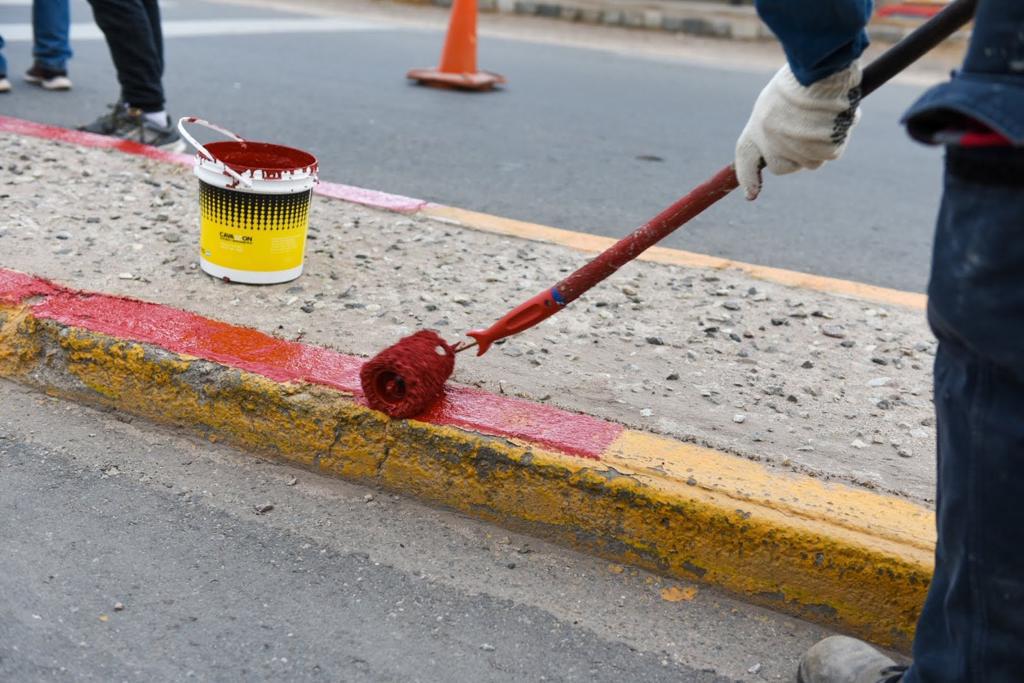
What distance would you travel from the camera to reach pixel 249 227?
9.59 feet

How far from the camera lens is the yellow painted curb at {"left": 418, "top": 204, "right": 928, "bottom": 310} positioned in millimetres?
3480

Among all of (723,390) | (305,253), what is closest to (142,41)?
(305,253)

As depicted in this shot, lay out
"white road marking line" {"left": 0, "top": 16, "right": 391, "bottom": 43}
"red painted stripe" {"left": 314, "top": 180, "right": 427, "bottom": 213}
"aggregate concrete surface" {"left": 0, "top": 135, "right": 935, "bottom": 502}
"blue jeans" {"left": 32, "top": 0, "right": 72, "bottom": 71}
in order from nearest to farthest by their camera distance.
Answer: "aggregate concrete surface" {"left": 0, "top": 135, "right": 935, "bottom": 502} → "red painted stripe" {"left": 314, "top": 180, "right": 427, "bottom": 213} → "blue jeans" {"left": 32, "top": 0, "right": 72, "bottom": 71} → "white road marking line" {"left": 0, "top": 16, "right": 391, "bottom": 43}

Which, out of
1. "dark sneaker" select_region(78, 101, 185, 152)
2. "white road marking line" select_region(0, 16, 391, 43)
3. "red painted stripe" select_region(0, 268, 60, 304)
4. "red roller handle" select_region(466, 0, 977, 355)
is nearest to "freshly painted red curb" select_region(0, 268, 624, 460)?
"red painted stripe" select_region(0, 268, 60, 304)

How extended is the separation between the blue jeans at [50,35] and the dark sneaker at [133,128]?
53.7 inches

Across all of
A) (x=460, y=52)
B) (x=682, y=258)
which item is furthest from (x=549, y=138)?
(x=682, y=258)

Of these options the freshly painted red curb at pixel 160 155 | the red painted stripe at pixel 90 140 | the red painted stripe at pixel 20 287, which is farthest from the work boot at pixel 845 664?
the red painted stripe at pixel 90 140

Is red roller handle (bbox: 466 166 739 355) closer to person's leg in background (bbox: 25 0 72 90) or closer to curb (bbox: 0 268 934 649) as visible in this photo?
curb (bbox: 0 268 934 649)

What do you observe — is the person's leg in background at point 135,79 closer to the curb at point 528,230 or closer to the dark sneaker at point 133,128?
the dark sneaker at point 133,128

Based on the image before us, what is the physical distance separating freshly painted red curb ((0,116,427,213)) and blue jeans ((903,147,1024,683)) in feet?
8.45

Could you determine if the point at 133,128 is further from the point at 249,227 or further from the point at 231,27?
the point at 231,27

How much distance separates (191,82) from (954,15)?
516cm

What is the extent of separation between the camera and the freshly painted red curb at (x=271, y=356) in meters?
2.34

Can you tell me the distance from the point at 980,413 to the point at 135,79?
3.86 m
